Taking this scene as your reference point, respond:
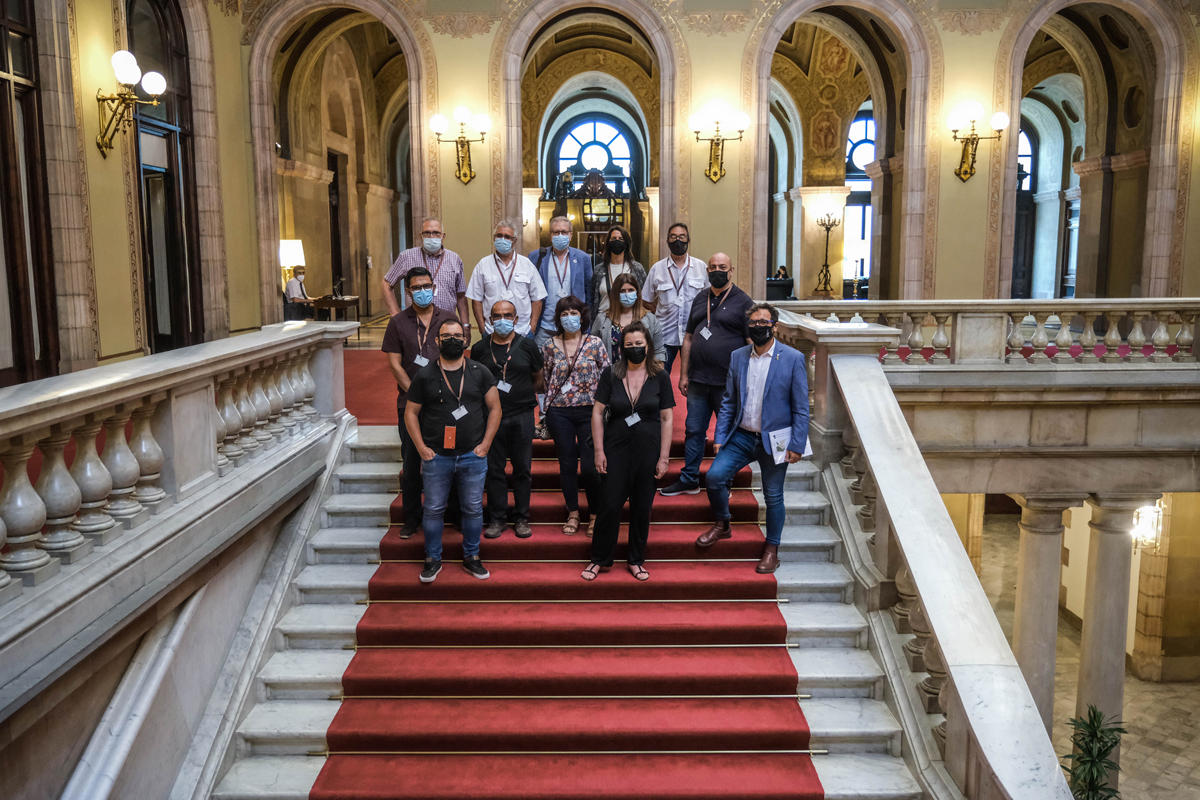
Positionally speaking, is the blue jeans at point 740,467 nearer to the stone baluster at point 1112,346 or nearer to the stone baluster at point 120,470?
the stone baluster at point 120,470

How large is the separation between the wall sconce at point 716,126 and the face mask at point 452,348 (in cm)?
859

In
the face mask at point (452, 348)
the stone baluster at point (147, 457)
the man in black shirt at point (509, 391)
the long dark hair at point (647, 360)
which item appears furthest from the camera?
the man in black shirt at point (509, 391)

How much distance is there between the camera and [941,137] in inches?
514

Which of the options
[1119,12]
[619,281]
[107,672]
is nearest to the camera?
[107,672]

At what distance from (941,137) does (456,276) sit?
9.36 meters

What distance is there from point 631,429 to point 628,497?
20.4 inches

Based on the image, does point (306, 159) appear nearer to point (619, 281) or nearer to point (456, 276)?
point (456, 276)

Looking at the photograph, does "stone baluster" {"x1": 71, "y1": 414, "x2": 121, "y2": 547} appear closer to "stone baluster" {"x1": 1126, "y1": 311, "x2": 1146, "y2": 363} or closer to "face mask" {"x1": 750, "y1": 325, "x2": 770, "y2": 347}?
"face mask" {"x1": 750, "y1": 325, "x2": 770, "y2": 347}

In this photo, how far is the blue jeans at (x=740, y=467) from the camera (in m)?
5.58

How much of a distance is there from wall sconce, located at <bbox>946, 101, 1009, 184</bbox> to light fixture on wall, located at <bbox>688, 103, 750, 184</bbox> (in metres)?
3.17

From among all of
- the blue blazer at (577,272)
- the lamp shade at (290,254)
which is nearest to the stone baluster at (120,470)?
the blue blazer at (577,272)

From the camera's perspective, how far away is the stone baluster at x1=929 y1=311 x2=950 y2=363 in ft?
26.8

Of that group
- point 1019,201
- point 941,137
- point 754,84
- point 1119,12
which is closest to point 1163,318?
point 941,137

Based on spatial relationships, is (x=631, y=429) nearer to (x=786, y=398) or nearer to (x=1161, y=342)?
(x=786, y=398)
